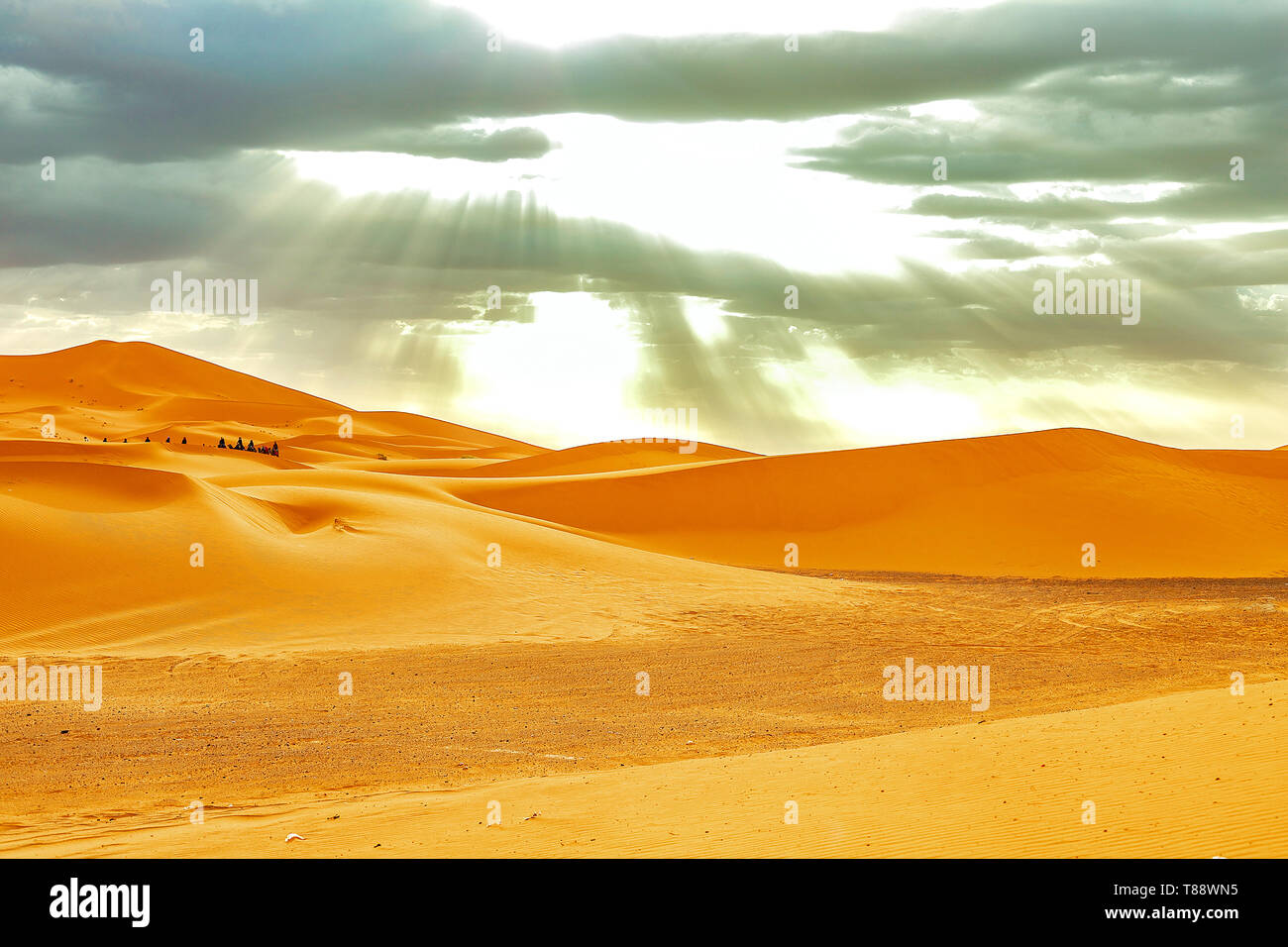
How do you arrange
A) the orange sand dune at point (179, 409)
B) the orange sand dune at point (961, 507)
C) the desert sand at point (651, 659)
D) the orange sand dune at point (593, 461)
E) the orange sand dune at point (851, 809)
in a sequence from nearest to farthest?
the orange sand dune at point (851, 809) < the desert sand at point (651, 659) < the orange sand dune at point (961, 507) < the orange sand dune at point (593, 461) < the orange sand dune at point (179, 409)

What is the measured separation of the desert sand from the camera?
380 inches

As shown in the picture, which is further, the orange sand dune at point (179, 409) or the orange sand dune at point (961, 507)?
the orange sand dune at point (179, 409)

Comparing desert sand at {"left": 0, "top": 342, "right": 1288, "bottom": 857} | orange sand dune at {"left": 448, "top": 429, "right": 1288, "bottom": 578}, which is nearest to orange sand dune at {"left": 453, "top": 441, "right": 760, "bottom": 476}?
orange sand dune at {"left": 448, "top": 429, "right": 1288, "bottom": 578}

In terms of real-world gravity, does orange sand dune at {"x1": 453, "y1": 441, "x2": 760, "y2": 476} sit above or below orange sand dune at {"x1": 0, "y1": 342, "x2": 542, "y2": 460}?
below

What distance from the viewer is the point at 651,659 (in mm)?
21922

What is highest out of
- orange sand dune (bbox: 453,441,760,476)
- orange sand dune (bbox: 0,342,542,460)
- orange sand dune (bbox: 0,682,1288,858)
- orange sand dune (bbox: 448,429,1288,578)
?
orange sand dune (bbox: 0,342,542,460)

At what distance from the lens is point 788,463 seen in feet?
180

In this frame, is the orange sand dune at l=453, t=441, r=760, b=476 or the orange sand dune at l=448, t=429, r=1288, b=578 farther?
the orange sand dune at l=453, t=441, r=760, b=476

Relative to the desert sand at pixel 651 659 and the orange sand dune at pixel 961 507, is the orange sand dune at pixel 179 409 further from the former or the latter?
the desert sand at pixel 651 659

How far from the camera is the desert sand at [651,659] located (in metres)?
9.65

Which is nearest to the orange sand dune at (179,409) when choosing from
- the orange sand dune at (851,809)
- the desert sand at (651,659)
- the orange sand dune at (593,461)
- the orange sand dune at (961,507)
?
the orange sand dune at (593,461)

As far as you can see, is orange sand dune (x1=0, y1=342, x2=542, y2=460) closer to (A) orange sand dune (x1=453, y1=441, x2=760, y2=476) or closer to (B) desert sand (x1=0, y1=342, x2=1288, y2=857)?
(A) orange sand dune (x1=453, y1=441, x2=760, y2=476)

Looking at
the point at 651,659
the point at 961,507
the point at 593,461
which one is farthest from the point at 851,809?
the point at 593,461
